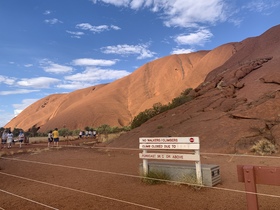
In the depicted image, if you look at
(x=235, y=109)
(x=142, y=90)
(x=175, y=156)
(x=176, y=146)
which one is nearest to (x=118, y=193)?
(x=175, y=156)

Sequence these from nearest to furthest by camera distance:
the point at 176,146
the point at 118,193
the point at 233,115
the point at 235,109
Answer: the point at 118,193, the point at 176,146, the point at 233,115, the point at 235,109

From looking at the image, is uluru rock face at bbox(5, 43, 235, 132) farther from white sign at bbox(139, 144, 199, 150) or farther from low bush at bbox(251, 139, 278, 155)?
white sign at bbox(139, 144, 199, 150)

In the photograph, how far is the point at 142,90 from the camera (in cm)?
7788

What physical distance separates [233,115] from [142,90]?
200ft

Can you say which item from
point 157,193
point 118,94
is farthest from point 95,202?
point 118,94

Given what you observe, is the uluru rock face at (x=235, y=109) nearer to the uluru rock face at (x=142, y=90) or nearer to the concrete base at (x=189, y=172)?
the concrete base at (x=189, y=172)

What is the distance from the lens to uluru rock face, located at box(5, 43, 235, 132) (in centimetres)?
6462

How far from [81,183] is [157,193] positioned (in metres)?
3.01

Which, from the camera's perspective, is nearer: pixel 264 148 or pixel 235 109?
pixel 264 148

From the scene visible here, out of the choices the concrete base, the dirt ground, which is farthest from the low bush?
the concrete base

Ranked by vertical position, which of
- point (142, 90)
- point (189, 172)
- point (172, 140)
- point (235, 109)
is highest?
point (142, 90)

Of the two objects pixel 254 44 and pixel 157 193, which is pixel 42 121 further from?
pixel 157 193

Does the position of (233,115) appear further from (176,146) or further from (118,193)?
(118,193)

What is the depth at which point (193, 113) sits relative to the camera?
20766 mm
